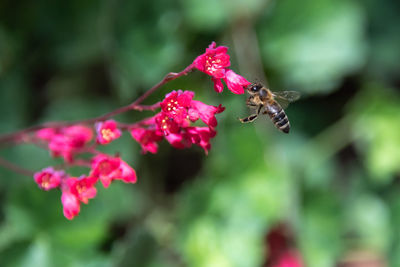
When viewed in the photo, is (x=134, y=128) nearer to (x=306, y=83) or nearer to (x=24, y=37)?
(x=24, y=37)

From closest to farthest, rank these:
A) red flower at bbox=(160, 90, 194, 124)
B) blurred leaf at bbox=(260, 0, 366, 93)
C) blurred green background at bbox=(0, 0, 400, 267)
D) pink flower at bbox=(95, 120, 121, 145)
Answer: red flower at bbox=(160, 90, 194, 124) < pink flower at bbox=(95, 120, 121, 145) < blurred green background at bbox=(0, 0, 400, 267) < blurred leaf at bbox=(260, 0, 366, 93)

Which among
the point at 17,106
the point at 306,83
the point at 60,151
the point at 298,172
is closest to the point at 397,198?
the point at 298,172

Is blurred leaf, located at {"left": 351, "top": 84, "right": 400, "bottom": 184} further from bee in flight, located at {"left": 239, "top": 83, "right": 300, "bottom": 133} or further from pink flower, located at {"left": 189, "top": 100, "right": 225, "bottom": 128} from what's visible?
pink flower, located at {"left": 189, "top": 100, "right": 225, "bottom": 128}

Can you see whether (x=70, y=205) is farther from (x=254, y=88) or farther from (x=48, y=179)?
(x=254, y=88)

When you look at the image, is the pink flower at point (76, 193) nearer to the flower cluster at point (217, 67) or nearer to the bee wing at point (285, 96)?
the flower cluster at point (217, 67)

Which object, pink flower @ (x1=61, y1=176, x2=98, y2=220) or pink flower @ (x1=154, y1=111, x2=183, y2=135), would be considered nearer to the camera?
pink flower @ (x1=154, y1=111, x2=183, y2=135)

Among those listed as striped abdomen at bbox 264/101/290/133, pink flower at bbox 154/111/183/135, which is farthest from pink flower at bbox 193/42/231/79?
striped abdomen at bbox 264/101/290/133
